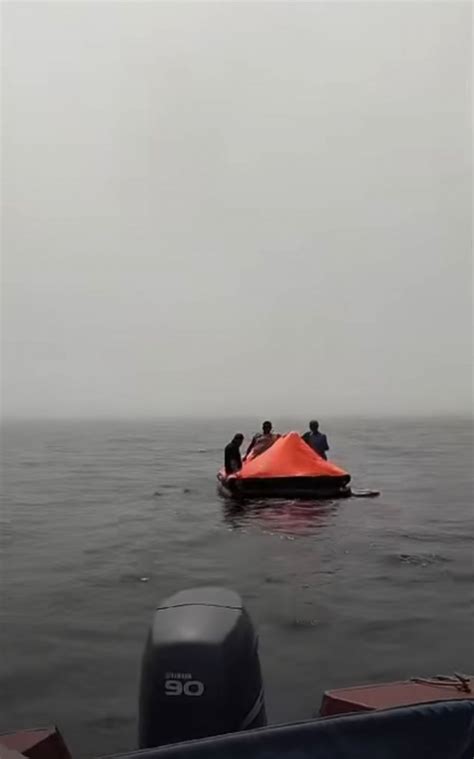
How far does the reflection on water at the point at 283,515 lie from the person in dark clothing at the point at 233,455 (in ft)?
2.24

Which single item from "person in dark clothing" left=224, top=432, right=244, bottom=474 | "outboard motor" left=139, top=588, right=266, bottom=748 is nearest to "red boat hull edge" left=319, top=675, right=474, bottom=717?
"outboard motor" left=139, top=588, right=266, bottom=748

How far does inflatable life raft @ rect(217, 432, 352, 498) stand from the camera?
1402 centimetres

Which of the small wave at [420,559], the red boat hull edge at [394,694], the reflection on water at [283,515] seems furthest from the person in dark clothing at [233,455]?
the red boat hull edge at [394,694]

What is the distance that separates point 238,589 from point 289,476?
5986 mm

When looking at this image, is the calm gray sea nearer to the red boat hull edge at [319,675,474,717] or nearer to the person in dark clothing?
the person in dark clothing

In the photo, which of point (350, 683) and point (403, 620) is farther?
point (403, 620)

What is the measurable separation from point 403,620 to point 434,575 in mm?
2014

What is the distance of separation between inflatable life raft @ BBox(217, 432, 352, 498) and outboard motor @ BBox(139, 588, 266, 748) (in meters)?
10.8

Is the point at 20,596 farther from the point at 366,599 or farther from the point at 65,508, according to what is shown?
the point at 65,508

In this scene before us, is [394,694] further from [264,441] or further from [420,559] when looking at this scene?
[264,441]

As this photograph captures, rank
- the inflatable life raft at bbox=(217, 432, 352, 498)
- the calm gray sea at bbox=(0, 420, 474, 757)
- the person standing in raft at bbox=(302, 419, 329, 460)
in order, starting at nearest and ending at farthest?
1. the calm gray sea at bbox=(0, 420, 474, 757)
2. the inflatable life raft at bbox=(217, 432, 352, 498)
3. the person standing in raft at bbox=(302, 419, 329, 460)

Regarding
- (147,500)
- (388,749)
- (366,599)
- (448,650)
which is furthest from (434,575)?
(147,500)

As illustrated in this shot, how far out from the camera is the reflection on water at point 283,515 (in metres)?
11.8

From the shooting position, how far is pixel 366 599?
301 inches
